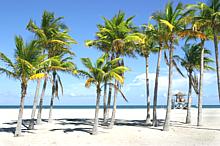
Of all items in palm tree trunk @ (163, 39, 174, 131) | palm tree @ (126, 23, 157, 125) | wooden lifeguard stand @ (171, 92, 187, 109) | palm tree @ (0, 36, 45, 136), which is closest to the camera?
palm tree @ (0, 36, 45, 136)

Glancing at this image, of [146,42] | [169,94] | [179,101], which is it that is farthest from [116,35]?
[179,101]

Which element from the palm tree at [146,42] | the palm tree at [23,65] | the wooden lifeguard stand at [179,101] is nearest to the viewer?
the palm tree at [23,65]

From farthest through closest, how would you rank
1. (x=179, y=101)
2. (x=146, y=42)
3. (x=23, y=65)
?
(x=179, y=101)
(x=146, y=42)
(x=23, y=65)

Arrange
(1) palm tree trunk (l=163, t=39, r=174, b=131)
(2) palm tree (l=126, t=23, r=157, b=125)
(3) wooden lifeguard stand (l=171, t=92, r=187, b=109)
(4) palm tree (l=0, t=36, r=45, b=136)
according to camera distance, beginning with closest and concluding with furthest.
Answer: (4) palm tree (l=0, t=36, r=45, b=136)
(1) palm tree trunk (l=163, t=39, r=174, b=131)
(2) palm tree (l=126, t=23, r=157, b=125)
(3) wooden lifeguard stand (l=171, t=92, r=187, b=109)

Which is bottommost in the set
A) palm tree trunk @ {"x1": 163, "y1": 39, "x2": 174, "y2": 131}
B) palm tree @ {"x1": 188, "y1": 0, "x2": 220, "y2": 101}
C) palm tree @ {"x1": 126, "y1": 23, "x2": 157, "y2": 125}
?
palm tree trunk @ {"x1": 163, "y1": 39, "x2": 174, "y2": 131}

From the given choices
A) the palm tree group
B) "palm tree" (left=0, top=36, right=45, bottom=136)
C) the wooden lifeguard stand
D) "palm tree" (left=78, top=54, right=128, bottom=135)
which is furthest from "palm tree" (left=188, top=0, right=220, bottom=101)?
the wooden lifeguard stand

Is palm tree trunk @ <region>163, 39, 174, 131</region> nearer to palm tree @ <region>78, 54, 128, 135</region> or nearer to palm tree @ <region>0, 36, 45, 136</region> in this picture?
palm tree @ <region>78, 54, 128, 135</region>

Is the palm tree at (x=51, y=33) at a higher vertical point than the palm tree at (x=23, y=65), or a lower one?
higher

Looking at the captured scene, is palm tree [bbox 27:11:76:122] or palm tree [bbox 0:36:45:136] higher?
palm tree [bbox 27:11:76:122]

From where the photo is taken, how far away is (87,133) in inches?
790

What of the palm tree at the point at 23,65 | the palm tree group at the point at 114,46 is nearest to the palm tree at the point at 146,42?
the palm tree group at the point at 114,46

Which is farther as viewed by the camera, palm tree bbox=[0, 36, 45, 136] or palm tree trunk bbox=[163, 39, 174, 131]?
palm tree trunk bbox=[163, 39, 174, 131]

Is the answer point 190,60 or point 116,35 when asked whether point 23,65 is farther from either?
point 190,60

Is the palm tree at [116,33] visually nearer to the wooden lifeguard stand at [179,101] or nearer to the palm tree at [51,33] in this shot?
the palm tree at [51,33]
